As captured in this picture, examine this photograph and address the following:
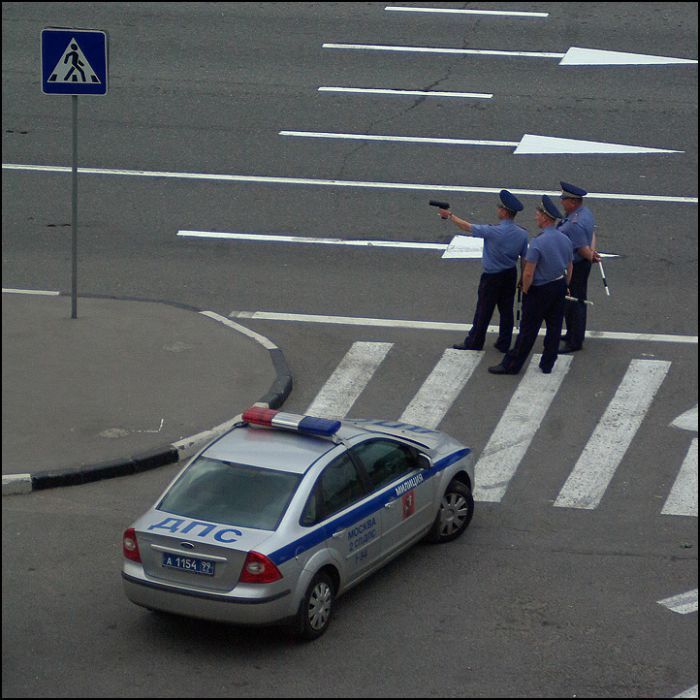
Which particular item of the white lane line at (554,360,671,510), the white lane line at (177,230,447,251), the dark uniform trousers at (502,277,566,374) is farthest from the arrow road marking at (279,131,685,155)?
the white lane line at (554,360,671,510)

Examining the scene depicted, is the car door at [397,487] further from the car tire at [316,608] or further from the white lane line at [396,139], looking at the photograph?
the white lane line at [396,139]

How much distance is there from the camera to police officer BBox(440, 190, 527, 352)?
47.3ft

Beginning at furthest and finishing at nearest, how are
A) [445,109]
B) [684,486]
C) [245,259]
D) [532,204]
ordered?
[445,109]
[532,204]
[245,259]
[684,486]

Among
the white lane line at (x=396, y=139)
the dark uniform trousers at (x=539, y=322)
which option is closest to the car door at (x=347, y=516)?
the dark uniform trousers at (x=539, y=322)

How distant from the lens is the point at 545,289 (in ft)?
46.2

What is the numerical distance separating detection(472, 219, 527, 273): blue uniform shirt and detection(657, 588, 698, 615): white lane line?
5.78m

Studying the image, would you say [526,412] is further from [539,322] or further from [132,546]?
[132,546]

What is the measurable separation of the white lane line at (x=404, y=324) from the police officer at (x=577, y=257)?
1.60 feet

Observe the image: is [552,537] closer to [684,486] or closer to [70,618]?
[684,486]

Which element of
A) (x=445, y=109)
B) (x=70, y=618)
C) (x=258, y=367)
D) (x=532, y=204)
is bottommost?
(x=70, y=618)

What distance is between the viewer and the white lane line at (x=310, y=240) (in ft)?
58.6

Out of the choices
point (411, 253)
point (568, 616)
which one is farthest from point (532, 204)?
point (568, 616)

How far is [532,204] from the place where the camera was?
1912cm

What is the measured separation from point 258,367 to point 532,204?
681cm
